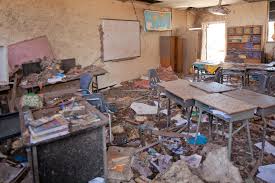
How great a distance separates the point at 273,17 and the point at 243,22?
989 mm

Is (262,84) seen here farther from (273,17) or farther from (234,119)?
(273,17)

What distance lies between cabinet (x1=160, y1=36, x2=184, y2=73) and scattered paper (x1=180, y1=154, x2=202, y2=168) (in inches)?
243

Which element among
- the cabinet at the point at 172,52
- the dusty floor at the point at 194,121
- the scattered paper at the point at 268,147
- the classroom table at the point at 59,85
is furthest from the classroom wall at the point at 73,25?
the scattered paper at the point at 268,147

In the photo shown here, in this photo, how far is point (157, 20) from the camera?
28.4ft

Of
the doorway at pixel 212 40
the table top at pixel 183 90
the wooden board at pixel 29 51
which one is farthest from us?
the doorway at pixel 212 40

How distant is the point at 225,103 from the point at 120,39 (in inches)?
198

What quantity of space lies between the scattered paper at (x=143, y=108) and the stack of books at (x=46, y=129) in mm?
2790

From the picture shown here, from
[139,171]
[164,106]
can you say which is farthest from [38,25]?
[139,171]

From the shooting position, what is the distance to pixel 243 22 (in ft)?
28.3

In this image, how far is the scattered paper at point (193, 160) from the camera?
9.38 ft

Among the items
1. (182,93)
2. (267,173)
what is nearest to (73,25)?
(182,93)

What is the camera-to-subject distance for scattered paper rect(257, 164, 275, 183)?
8.50ft

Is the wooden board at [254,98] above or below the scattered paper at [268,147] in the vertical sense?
above

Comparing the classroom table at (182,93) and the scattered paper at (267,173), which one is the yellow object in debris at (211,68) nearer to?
the classroom table at (182,93)
